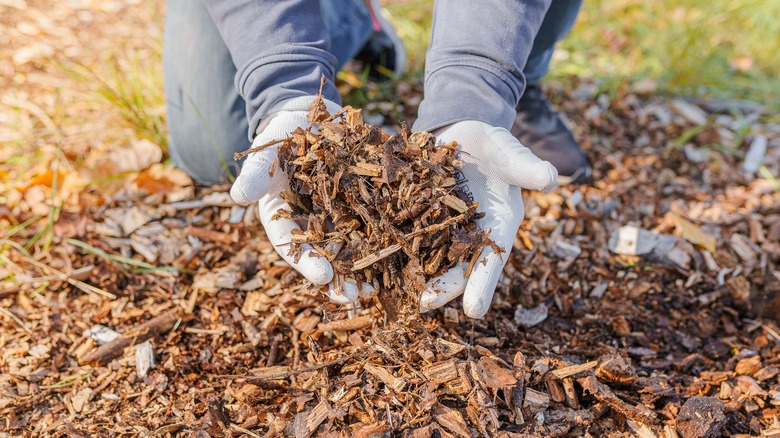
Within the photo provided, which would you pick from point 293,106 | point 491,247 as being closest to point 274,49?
point 293,106

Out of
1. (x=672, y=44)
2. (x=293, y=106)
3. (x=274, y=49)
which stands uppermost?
(x=274, y=49)

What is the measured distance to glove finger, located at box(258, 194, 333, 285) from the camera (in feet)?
5.81

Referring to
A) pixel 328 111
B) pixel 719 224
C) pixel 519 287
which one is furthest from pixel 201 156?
pixel 719 224

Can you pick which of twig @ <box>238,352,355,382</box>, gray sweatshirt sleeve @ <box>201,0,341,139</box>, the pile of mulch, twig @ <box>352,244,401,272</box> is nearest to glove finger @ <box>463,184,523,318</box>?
the pile of mulch

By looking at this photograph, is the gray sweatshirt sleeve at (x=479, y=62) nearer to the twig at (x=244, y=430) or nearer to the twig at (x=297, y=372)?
the twig at (x=297, y=372)

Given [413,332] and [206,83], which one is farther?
[206,83]

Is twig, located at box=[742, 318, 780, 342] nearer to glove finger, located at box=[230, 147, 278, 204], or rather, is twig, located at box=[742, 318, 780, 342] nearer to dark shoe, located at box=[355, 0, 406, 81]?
glove finger, located at box=[230, 147, 278, 204]

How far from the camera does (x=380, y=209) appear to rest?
1788 mm

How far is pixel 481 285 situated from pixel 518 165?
0.40 m

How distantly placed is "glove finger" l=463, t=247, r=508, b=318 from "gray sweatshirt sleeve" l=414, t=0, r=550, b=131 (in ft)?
1.74

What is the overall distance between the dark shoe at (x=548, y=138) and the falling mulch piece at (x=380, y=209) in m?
1.17

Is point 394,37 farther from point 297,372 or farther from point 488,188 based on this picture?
point 297,372

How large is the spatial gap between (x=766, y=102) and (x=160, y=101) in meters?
3.76

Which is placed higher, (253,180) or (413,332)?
(253,180)
